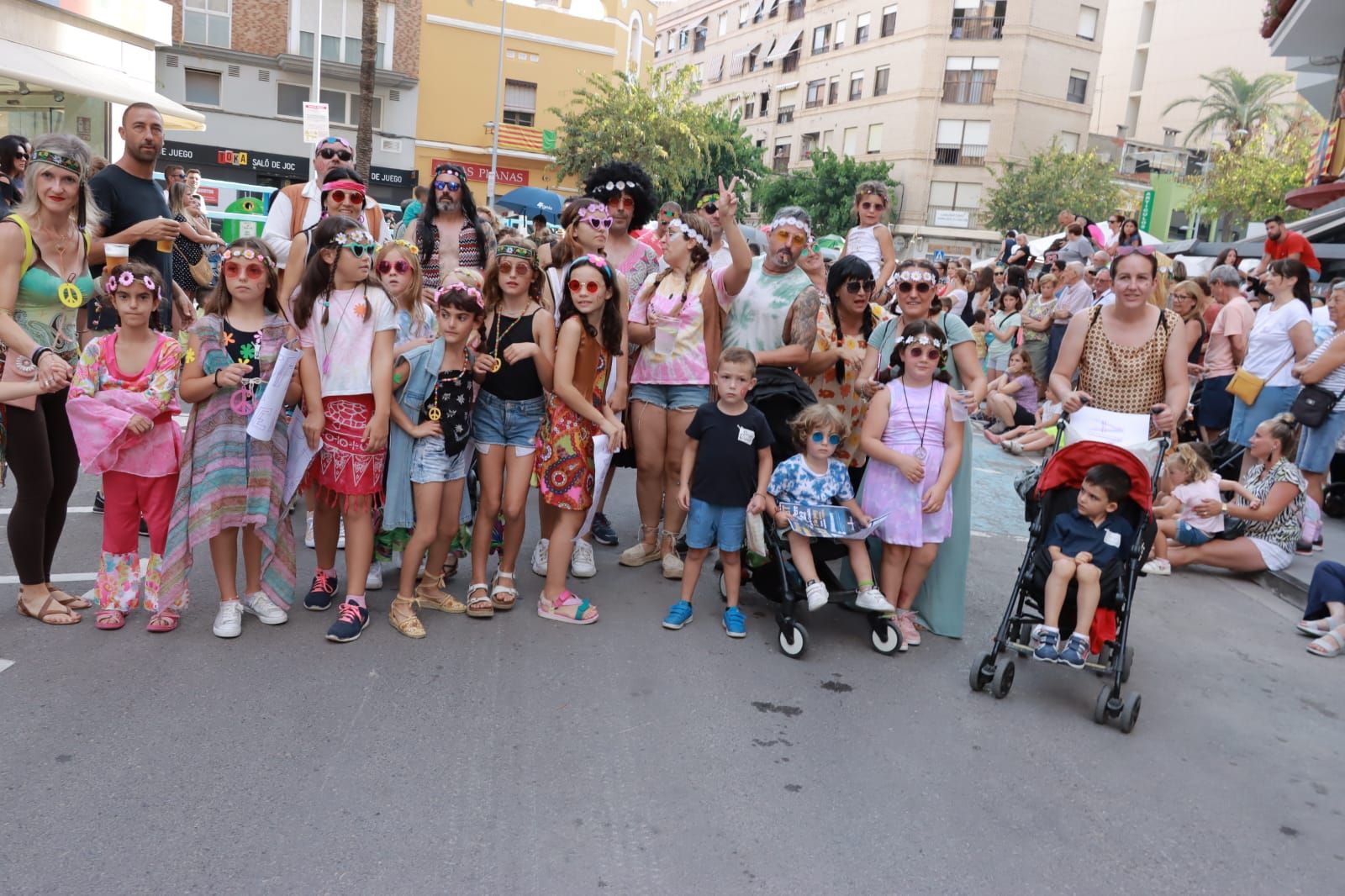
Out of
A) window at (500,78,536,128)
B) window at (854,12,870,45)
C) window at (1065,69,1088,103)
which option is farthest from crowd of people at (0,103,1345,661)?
window at (854,12,870,45)

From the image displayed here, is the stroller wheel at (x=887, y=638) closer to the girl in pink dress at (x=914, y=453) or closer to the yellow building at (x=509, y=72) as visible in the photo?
the girl in pink dress at (x=914, y=453)

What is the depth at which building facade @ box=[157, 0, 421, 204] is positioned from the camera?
3594cm

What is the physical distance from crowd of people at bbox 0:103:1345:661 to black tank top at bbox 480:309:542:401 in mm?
14

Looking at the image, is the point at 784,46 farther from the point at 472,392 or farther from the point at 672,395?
the point at 472,392

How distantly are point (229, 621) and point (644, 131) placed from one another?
35.4 metres

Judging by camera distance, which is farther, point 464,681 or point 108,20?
point 108,20

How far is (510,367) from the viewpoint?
5246 mm

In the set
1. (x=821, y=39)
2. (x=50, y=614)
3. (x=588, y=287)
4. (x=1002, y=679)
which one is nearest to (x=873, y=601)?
(x=1002, y=679)

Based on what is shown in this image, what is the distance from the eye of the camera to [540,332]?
528 centimetres

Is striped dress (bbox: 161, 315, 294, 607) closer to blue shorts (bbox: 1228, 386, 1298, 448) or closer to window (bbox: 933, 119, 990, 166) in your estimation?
blue shorts (bbox: 1228, 386, 1298, 448)

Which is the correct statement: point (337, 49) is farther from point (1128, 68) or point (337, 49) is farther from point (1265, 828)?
point (1128, 68)

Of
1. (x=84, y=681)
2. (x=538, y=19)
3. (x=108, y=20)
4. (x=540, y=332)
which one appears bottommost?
(x=84, y=681)

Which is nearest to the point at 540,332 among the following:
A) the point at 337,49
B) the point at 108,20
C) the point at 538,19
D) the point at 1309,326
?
the point at 1309,326

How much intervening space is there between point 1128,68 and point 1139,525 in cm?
6764
